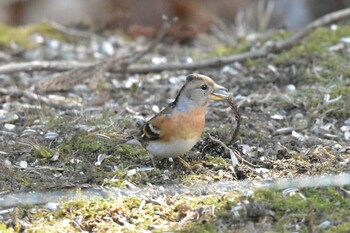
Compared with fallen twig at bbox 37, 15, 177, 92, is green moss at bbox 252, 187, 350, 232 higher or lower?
lower

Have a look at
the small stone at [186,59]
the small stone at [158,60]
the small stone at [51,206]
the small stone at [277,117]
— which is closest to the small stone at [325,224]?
the small stone at [51,206]

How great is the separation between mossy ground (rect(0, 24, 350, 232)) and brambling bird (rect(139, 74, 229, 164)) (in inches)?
6.3

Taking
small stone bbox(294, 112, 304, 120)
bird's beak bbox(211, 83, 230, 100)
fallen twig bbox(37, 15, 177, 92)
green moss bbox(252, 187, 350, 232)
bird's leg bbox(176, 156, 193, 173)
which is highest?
bird's beak bbox(211, 83, 230, 100)

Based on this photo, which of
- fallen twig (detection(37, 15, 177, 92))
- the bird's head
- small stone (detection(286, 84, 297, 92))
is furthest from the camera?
fallen twig (detection(37, 15, 177, 92))

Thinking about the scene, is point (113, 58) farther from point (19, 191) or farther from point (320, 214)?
point (320, 214)

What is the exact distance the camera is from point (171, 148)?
4840mm

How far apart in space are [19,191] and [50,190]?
18 centimetres

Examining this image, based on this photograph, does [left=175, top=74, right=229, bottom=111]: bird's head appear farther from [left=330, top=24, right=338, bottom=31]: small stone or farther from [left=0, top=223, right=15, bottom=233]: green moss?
[left=330, top=24, right=338, bottom=31]: small stone

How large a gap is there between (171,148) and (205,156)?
14.7 inches

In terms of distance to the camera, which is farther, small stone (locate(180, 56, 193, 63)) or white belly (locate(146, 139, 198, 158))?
small stone (locate(180, 56, 193, 63))

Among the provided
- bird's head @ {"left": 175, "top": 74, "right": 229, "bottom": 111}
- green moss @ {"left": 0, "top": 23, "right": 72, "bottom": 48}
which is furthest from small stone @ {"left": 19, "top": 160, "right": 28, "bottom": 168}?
green moss @ {"left": 0, "top": 23, "right": 72, "bottom": 48}

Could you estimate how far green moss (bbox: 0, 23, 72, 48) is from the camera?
332 inches

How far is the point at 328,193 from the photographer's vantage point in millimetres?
4527

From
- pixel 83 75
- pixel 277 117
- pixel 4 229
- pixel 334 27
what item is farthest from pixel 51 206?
pixel 334 27
